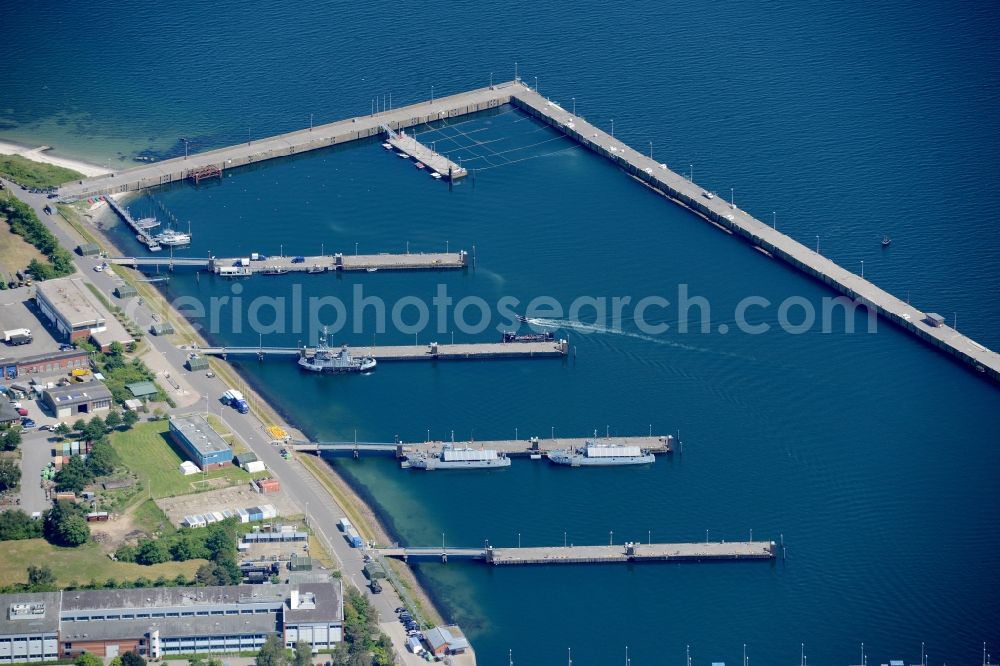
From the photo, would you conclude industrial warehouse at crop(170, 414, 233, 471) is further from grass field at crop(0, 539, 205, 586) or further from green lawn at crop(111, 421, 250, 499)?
grass field at crop(0, 539, 205, 586)

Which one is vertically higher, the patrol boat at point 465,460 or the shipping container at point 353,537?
the patrol boat at point 465,460

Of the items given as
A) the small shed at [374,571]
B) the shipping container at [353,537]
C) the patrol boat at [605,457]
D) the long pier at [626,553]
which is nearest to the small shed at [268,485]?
the shipping container at [353,537]

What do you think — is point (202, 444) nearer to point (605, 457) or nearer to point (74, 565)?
point (74, 565)

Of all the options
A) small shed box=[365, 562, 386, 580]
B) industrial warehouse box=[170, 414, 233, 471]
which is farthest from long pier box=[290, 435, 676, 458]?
small shed box=[365, 562, 386, 580]

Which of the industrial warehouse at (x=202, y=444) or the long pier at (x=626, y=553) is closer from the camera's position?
the long pier at (x=626, y=553)

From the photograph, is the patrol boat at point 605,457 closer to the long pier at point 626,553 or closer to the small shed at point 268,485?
the long pier at point 626,553

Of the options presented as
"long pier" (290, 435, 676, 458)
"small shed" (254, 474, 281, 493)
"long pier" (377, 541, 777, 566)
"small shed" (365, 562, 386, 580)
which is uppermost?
"long pier" (290, 435, 676, 458)

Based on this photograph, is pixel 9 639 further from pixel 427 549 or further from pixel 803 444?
pixel 803 444
